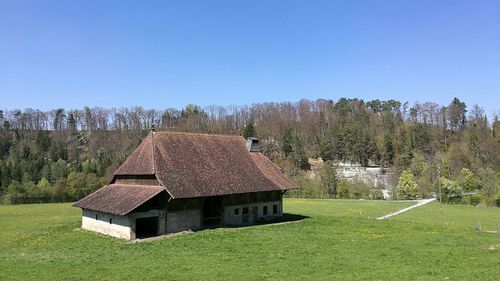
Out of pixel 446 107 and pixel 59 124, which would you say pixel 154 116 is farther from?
pixel 446 107

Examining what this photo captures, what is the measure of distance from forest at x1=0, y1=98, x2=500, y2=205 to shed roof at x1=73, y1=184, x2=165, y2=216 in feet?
155

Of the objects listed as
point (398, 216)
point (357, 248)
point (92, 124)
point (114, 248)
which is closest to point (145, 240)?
point (114, 248)

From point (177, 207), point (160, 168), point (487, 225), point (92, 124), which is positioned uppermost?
point (92, 124)

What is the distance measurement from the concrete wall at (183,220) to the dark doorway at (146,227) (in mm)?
1342

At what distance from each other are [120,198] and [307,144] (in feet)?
313

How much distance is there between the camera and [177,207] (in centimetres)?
3222

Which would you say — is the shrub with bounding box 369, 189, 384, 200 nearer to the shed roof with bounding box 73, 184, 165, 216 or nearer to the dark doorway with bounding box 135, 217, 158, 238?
the dark doorway with bounding box 135, 217, 158, 238

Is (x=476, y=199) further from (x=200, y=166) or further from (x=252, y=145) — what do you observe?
(x=200, y=166)

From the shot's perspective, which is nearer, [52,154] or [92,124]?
[52,154]

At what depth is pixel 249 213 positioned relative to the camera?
124ft

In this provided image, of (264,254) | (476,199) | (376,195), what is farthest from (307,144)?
(264,254)

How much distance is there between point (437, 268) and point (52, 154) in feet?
363

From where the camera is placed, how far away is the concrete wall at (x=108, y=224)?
29.9 meters

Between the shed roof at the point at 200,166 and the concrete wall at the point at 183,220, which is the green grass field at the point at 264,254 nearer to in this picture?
the concrete wall at the point at 183,220
